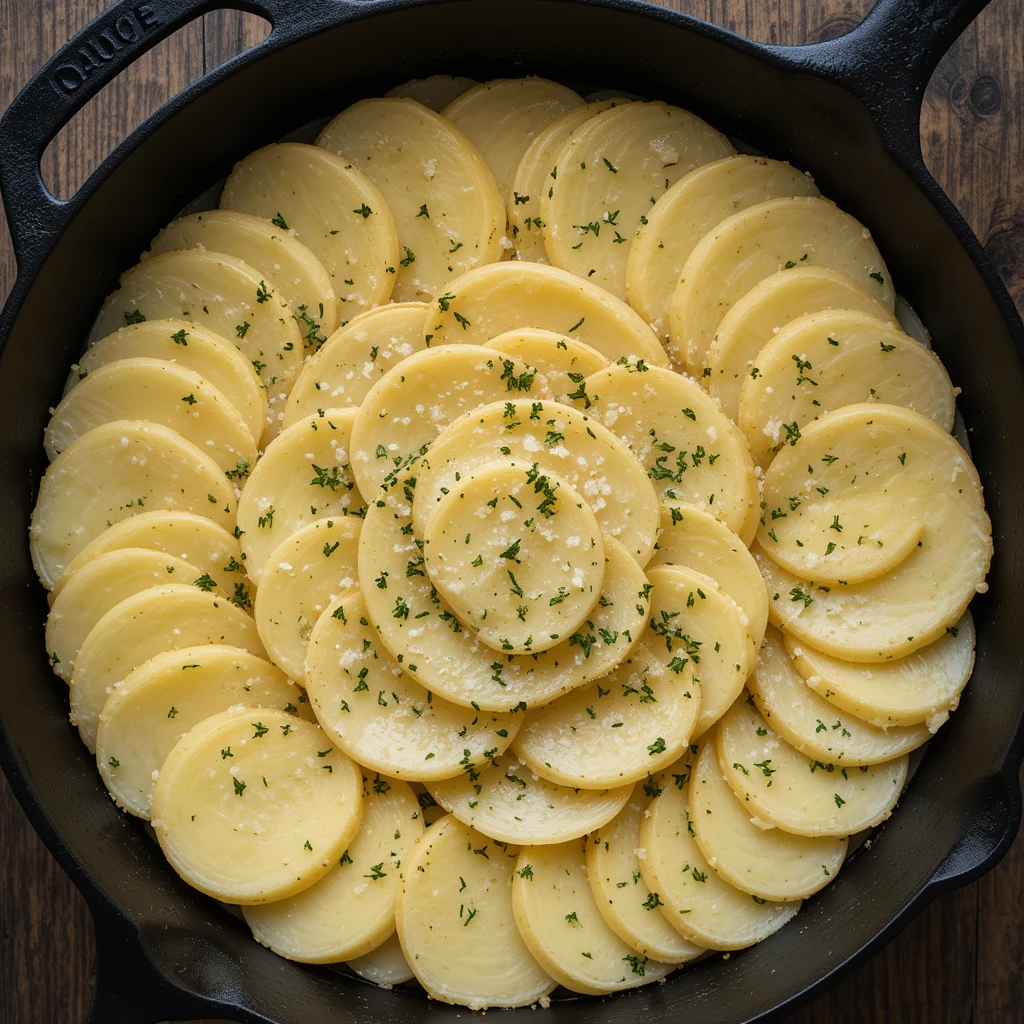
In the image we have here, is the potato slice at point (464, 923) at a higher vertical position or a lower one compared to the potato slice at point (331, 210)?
lower

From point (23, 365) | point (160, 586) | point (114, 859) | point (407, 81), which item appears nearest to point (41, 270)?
point (23, 365)

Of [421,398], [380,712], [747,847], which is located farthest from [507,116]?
[747,847]

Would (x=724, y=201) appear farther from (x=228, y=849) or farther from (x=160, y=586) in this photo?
(x=228, y=849)

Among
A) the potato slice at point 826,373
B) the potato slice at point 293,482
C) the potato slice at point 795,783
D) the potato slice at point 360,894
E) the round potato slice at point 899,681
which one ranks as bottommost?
the potato slice at point 360,894

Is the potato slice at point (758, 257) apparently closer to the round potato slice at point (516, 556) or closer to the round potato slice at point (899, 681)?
the round potato slice at point (516, 556)

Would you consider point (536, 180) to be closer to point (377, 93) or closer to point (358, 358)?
point (377, 93)

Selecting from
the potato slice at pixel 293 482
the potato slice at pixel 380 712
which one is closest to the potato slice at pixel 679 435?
the potato slice at pixel 293 482

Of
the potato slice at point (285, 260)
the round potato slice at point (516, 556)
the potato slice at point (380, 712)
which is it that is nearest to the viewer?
the round potato slice at point (516, 556)
